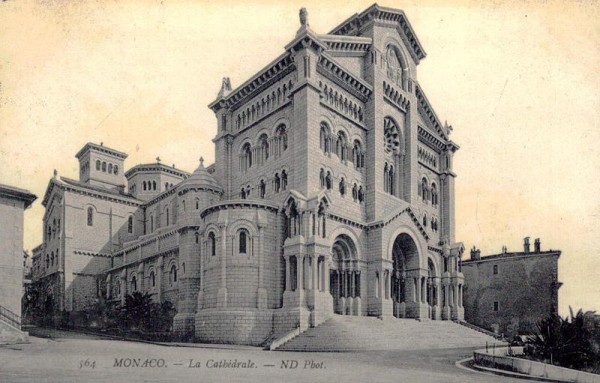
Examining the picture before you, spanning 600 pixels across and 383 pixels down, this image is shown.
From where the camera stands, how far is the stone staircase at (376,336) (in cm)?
2786

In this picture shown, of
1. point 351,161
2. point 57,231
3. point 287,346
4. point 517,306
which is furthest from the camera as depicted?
point 57,231

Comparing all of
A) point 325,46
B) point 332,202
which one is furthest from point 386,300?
point 325,46

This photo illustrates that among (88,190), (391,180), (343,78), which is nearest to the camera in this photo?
(343,78)

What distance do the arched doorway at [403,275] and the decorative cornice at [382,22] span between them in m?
16.2

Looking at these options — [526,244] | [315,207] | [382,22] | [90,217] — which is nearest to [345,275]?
[315,207]

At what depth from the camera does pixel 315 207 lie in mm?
32062

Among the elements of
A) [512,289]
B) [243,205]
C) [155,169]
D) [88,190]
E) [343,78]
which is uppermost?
[343,78]

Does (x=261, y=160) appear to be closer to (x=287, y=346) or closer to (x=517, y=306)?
(x=287, y=346)

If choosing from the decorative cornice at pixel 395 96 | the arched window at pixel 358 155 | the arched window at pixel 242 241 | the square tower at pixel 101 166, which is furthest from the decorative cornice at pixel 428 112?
the square tower at pixel 101 166

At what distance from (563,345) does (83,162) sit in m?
59.7

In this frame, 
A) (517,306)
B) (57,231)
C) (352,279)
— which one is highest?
(57,231)

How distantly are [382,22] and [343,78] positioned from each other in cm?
718

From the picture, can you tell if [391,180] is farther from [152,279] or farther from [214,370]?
[214,370]

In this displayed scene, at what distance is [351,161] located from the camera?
3825cm
